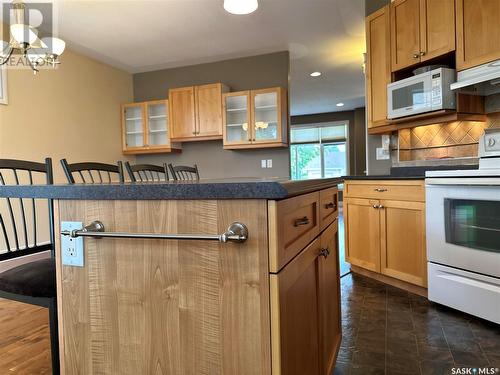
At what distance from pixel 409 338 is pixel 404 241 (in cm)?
85

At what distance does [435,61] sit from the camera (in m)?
2.64

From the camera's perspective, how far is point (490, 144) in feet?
6.35

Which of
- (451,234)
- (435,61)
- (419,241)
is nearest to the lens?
(451,234)

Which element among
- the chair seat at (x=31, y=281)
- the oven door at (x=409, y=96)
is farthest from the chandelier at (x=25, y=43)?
the oven door at (x=409, y=96)

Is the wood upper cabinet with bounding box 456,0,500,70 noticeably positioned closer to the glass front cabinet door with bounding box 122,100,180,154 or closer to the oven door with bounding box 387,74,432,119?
the oven door with bounding box 387,74,432,119

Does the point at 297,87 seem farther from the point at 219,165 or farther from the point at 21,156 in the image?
the point at 21,156

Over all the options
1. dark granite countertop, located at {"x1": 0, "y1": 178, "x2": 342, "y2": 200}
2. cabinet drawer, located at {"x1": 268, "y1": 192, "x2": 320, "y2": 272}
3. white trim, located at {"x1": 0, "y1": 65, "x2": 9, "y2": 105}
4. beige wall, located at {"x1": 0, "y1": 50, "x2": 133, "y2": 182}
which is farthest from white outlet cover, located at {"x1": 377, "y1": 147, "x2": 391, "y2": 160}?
white trim, located at {"x1": 0, "y1": 65, "x2": 9, "y2": 105}

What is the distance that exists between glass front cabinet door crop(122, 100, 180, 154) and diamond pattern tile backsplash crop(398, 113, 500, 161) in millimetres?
3099

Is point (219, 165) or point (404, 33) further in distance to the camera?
point (219, 165)

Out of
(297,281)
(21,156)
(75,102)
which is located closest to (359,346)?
(297,281)

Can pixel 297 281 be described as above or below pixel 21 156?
below

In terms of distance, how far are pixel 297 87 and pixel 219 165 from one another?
266cm

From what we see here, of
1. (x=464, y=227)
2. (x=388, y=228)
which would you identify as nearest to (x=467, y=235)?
(x=464, y=227)

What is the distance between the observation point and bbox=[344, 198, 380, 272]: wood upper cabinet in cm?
266
